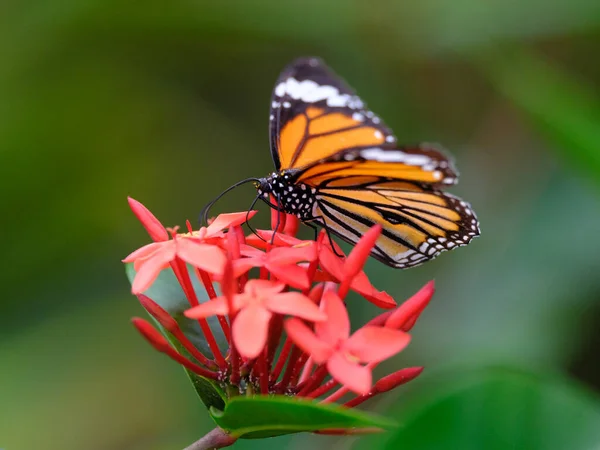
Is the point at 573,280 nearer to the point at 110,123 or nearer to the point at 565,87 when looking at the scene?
the point at 565,87

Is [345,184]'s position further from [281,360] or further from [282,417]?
[282,417]

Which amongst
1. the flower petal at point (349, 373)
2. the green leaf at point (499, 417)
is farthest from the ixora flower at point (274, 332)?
the green leaf at point (499, 417)

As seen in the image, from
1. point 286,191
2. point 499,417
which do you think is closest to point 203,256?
point 286,191

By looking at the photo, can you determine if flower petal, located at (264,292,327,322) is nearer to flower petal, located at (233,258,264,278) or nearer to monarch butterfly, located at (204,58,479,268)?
flower petal, located at (233,258,264,278)

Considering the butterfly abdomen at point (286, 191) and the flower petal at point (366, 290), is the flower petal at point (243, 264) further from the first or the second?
the butterfly abdomen at point (286, 191)

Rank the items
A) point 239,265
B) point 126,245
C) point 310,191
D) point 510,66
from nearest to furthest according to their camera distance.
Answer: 1. point 239,265
2. point 310,191
3. point 510,66
4. point 126,245

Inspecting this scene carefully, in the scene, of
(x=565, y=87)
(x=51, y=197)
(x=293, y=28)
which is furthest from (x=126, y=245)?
(x=565, y=87)
